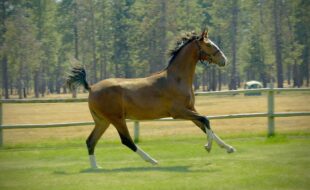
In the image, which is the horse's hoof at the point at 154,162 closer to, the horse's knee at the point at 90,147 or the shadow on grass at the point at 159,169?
the shadow on grass at the point at 159,169

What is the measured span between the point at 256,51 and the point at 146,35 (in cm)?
1468

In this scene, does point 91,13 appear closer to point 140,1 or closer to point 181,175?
point 140,1

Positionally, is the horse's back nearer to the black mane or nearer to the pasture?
the black mane

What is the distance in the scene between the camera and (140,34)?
64625 mm

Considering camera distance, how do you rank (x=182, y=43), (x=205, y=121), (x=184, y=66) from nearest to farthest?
(x=205, y=121) → (x=184, y=66) → (x=182, y=43)

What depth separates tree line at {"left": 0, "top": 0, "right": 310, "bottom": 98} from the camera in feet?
203

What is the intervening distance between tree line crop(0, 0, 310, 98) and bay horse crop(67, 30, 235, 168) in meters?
46.0

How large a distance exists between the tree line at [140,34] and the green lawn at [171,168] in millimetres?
45056

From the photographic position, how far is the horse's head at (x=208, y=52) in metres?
10.7

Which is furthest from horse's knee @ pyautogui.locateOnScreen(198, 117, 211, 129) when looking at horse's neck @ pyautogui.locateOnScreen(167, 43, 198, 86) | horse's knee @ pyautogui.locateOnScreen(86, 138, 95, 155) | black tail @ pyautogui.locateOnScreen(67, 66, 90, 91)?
black tail @ pyautogui.locateOnScreen(67, 66, 90, 91)

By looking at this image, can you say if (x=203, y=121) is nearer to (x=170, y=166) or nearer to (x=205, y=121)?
(x=205, y=121)

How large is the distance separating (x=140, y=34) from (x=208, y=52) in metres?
54.4

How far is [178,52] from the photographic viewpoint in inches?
425

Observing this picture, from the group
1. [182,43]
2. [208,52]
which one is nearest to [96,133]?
[182,43]
